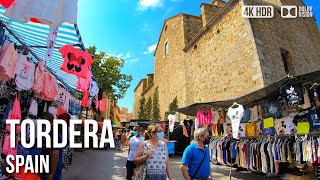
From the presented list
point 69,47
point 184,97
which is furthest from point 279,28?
Result: point 69,47

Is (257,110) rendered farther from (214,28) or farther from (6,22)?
(214,28)

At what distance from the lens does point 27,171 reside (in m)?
3.72

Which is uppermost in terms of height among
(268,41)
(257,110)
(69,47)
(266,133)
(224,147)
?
(268,41)

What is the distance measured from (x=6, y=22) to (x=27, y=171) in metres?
2.60

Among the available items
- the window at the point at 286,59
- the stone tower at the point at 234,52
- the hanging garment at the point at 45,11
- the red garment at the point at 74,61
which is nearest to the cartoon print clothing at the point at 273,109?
the stone tower at the point at 234,52

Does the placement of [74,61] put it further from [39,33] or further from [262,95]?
[262,95]

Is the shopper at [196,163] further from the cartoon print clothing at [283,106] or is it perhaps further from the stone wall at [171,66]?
the stone wall at [171,66]

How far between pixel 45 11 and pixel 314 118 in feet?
18.3

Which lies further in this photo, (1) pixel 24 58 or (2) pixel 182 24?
(2) pixel 182 24

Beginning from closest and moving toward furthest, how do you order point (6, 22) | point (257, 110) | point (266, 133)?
point (6, 22)
point (266, 133)
point (257, 110)

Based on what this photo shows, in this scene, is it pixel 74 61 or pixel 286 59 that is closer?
pixel 74 61

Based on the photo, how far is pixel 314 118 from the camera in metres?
5.28

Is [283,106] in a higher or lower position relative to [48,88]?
lower

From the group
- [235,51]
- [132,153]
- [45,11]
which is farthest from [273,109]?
[235,51]
